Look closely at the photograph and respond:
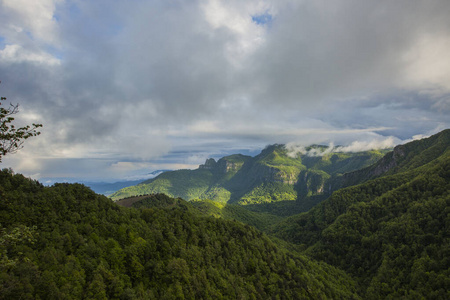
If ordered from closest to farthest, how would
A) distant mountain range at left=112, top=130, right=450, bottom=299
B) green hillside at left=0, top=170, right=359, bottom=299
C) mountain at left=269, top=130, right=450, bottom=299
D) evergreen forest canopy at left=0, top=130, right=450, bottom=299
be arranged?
green hillside at left=0, top=170, right=359, bottom=299 < evergreen forest canopy at left=0, top=130, right=450, bottom=299 < mountain at left=269, top=130, right=450, bottom=299 < distant mountain range at left=112, top=130, right=450, bottom=299

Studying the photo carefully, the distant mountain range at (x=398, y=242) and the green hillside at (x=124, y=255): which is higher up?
the green hillside at (x=124, y=255)

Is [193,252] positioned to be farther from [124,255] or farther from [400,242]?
[400,242]

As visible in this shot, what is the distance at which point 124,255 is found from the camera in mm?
66750

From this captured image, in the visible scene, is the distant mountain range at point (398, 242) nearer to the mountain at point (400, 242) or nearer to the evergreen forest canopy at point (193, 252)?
the mountain at point (400, 242)

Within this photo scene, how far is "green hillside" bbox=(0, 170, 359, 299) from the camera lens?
4438cm

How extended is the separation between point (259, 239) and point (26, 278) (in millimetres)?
113175

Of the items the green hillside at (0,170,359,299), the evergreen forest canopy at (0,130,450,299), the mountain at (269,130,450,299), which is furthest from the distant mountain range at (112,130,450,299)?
the green hillside at (0,170,359,299)

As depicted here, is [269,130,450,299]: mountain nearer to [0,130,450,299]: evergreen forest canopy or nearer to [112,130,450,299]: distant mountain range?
[112,130,450,299]: distant mountain range

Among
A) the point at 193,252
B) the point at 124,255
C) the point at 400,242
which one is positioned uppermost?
the point at 124,255

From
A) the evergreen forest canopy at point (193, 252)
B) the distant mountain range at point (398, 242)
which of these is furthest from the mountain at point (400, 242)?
the evergreen forest canopy at point (193, 252)

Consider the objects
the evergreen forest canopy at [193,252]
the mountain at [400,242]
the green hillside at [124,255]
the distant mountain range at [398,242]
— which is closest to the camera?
the green hillside at [124,255]

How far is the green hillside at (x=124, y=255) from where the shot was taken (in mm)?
44375

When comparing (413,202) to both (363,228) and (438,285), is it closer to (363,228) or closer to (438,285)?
(363,228)

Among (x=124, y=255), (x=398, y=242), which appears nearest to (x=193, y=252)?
(x=124, y=255)
